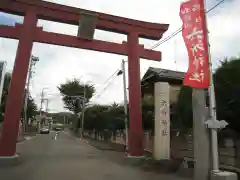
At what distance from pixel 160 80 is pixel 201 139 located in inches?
549

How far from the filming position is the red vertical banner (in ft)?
30.3

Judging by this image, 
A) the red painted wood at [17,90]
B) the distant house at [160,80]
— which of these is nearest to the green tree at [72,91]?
the distant house at [160,80]

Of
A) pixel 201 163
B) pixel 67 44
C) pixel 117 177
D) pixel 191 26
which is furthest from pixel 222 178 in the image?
pixel 67 44

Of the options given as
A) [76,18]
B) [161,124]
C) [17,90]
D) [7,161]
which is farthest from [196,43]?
[7,161]

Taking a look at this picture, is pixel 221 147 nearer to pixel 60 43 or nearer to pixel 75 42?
pixel 75 42

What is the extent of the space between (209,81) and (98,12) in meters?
8.64

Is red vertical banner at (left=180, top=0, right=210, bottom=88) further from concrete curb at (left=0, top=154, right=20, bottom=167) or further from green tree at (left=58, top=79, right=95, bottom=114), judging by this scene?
green tree at (left=58, top=79, right=95, bottom=114)

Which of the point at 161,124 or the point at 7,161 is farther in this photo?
the point at 161,124

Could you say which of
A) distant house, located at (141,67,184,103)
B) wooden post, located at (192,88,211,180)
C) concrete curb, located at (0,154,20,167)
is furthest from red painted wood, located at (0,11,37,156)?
distant house, located at (141,67,184,103)

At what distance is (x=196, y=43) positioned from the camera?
31.1ft

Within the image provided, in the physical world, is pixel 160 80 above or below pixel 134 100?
above

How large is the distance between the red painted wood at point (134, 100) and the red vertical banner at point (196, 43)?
6631mm

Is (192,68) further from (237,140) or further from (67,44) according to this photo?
(67,44)

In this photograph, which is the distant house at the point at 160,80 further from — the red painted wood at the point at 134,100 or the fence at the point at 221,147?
the red painted wood at the point at 134,100
